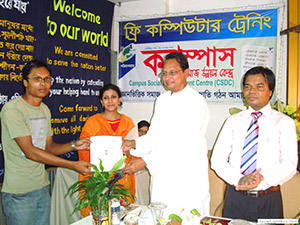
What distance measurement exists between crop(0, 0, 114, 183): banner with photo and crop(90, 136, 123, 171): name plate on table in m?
1.35

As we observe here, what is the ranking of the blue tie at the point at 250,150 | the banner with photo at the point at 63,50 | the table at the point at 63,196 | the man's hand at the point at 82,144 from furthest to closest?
1. the table at the point at 63,196
2. the banner with photo at the point at 63,50
3. the man's hand at the point at 82,144
4. the blue tie at the point at 250,150

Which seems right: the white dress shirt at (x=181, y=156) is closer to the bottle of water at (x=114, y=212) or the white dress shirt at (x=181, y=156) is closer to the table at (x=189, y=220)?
the table at (x=189, y=220)

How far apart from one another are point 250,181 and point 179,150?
54 centimetres

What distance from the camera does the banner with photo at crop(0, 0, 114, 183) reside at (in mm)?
2879

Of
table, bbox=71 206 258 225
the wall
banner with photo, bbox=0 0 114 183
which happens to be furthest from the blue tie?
banner with photo, bbox=0 0 114 183

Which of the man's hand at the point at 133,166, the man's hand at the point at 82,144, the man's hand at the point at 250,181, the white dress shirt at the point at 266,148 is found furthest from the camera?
the man's hand at the point at 82,144

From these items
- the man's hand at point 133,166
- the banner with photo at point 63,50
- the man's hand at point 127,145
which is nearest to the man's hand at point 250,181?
the man's hand at point 133,166

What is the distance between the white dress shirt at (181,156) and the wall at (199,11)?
208 cm

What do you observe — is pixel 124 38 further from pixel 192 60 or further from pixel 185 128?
pixel 185 128

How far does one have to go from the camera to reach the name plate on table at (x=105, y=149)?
198 centimetres

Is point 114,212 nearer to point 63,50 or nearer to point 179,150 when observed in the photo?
point 179,150

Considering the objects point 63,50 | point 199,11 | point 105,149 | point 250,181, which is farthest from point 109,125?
point 199,11

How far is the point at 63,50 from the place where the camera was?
11.9 feet

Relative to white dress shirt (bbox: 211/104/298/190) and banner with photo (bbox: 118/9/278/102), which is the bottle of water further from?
banner with photo (bbox: 118/9/278/102)
